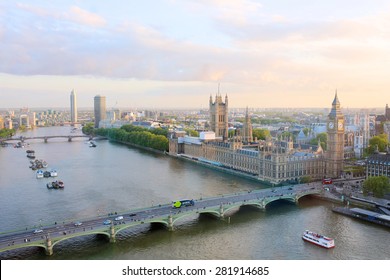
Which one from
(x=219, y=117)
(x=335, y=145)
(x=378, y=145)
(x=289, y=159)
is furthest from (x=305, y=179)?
(x=219, y=117)

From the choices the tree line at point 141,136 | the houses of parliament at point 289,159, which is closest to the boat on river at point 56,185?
the houses of parliament at point 289,159

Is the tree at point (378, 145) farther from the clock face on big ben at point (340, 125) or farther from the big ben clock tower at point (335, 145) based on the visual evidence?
the big ben clock tower at point (335, 145)

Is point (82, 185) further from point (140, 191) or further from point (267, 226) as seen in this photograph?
point (267, 226)

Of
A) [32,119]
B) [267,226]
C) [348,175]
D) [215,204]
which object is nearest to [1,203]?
[215,204]

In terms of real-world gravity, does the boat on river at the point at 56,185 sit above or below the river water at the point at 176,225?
above

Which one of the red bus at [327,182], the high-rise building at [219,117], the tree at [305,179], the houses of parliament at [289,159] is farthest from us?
the high-rise building at [219,117]

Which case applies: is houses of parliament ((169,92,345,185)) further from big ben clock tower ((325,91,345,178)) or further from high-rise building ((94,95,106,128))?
high-rise building ((94,95,106,128))

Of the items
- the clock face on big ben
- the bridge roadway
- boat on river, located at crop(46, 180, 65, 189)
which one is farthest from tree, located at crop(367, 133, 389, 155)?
boat on river, located at crop(46, 180, 65, 189)

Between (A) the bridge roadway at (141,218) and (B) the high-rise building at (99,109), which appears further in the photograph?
(B) the high-rise building at (99,109)
